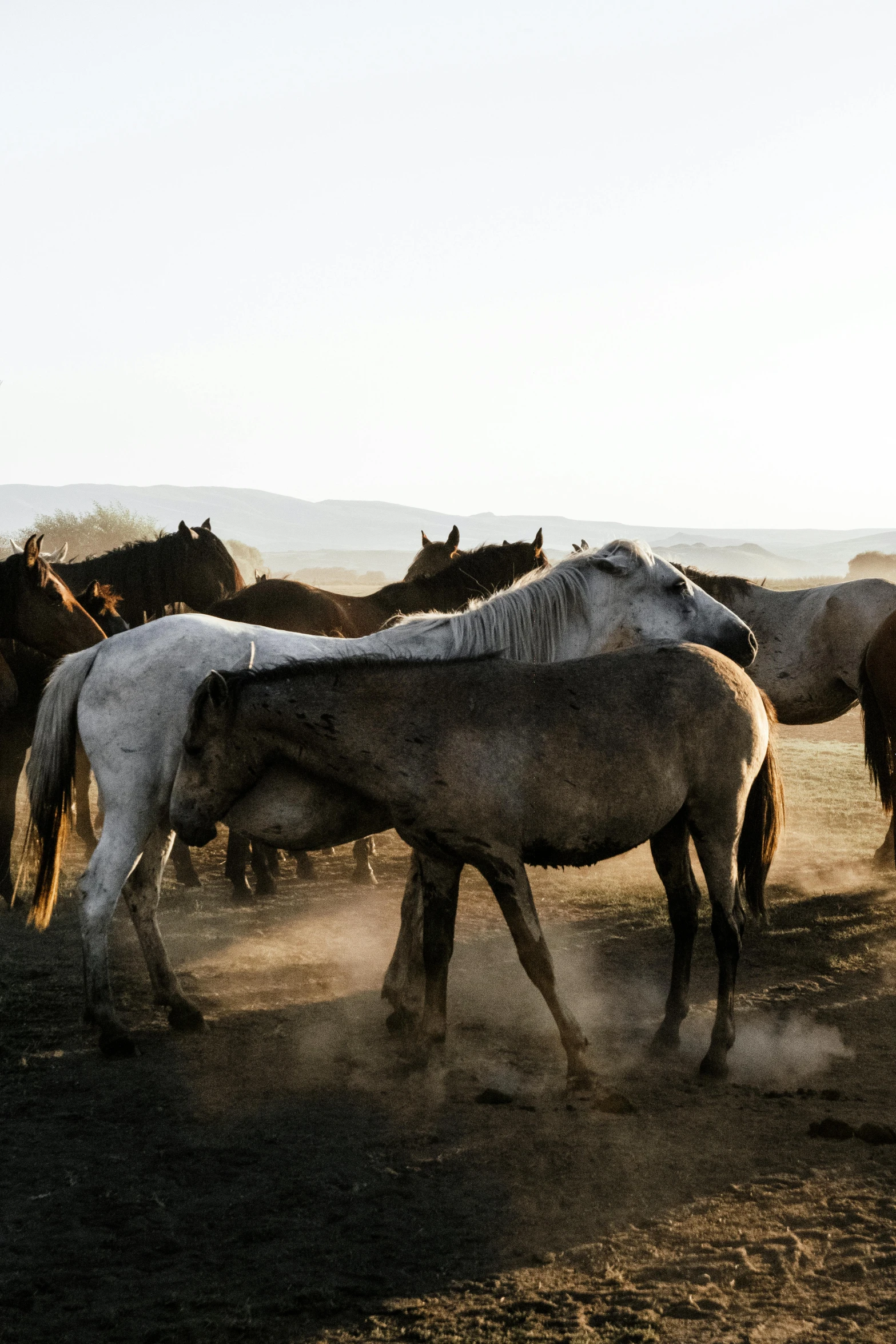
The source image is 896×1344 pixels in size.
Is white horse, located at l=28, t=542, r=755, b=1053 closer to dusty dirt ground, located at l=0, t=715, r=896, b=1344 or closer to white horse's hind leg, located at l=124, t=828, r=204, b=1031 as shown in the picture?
white horse's hind leg, located at l=124, t=828, r=204, b=1031

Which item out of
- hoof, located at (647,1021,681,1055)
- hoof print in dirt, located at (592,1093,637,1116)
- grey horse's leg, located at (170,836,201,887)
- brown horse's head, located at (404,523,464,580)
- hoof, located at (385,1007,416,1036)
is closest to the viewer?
hoof print in dirt, located at (592,1093,637,1116)

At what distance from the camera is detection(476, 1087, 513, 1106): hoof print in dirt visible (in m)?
4.50

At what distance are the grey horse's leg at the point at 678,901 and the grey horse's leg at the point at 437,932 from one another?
43.9 inches

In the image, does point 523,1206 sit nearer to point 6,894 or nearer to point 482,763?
point 482,763

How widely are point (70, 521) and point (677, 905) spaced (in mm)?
48717

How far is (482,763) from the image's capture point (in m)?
4.47

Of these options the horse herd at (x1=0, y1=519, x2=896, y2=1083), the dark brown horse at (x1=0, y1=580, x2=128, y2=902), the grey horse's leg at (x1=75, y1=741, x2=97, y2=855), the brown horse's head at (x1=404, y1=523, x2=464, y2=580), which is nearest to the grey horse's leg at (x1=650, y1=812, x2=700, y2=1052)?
the horse herd at (x1=0, y1=519, x2=896, y2=1083)

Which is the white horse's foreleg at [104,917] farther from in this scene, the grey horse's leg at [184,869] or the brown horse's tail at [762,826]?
the grey horse's leg at [184,869]

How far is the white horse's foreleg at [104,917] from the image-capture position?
4.99 m

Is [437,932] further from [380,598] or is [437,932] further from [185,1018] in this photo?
[380,598]

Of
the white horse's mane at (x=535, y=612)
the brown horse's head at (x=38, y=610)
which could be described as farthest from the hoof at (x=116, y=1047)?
the brown horse's head at (x=38, y=610)

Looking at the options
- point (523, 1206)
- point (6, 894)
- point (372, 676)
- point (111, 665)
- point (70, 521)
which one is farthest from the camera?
point (70, 521)

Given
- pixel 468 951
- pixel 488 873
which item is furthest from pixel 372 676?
pixel 468 951

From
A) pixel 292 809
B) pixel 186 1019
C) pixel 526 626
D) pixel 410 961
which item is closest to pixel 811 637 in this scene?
pixel 526 626
